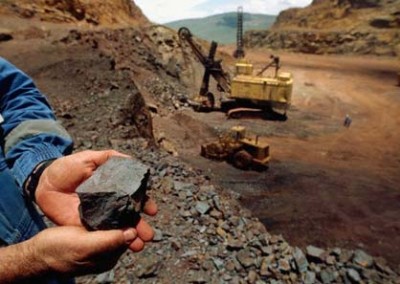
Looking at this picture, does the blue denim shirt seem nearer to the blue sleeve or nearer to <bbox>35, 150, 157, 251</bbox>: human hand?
the blue sleeve

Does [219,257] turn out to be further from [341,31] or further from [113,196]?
[341,31]

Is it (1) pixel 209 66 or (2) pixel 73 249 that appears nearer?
(2) pixel 73 249

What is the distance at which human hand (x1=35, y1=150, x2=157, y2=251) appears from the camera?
7.50 ft

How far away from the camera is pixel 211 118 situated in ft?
66.3

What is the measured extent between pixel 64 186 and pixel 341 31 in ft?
153

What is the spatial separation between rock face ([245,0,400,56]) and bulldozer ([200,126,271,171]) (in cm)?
3300

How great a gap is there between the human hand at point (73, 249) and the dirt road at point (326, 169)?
7.51 meters

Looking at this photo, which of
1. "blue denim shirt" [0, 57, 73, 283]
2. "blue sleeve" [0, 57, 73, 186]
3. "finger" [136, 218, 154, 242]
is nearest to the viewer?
"finger" [136, 218, 154, 242]

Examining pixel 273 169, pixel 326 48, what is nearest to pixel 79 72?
pixel 273 169

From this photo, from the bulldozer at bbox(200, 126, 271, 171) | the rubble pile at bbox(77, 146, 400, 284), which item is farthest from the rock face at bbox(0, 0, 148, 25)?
the rubble pile at bbox(77, 146, 400, 284)

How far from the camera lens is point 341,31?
44.3 metres

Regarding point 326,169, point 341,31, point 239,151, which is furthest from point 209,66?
point 341,31

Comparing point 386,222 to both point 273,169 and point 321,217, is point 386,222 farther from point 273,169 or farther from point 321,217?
point 273,169

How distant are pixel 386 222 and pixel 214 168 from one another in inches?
210
